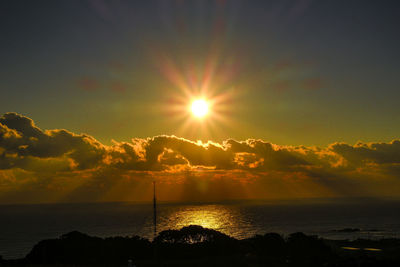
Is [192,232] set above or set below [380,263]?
above

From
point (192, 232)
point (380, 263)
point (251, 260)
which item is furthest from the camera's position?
point (192, 232)

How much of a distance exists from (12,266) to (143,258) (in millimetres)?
15850

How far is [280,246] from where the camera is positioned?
51.6 meters

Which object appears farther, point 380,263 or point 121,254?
point 121,254

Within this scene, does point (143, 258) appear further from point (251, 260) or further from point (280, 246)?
point (280, 246)

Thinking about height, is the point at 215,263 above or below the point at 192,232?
below

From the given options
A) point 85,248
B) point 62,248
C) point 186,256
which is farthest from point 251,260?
point 62,248

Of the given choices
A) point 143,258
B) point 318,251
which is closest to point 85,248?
point 143,258

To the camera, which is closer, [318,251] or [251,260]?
[251,260]

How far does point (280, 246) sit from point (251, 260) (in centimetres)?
735

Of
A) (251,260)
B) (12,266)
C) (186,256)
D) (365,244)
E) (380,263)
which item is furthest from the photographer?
(365,244)

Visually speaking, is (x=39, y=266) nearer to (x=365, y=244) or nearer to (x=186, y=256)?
(x=186, y=256)

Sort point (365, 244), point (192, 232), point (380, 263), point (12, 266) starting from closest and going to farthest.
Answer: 1. point (380, 263)
2. point (12, 266)
3. point (192, 232)
4. point (365, 244)

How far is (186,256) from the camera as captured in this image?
49656 mm
